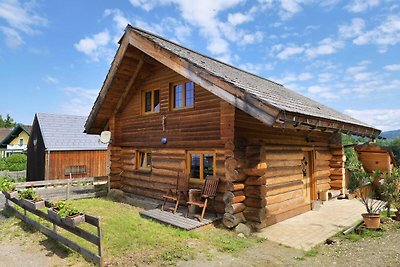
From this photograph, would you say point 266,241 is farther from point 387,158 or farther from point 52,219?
point 387,158

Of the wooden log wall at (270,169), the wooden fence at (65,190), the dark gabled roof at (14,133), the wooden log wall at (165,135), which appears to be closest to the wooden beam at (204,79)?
the wooden log wall at (165,135)

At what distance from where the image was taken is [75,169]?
71.2 ft

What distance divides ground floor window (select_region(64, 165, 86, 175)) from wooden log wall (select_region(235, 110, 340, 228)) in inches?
683

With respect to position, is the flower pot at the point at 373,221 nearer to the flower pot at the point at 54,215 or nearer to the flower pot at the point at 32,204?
the flower pot at the point at 54,215

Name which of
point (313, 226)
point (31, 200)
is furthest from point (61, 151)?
point (313, 226)

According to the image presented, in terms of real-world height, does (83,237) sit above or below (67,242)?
above

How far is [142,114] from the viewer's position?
11680mm

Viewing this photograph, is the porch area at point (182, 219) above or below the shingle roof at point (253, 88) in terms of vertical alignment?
below

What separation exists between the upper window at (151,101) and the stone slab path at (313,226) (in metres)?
6.20

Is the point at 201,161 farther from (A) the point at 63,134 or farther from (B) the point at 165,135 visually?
(A) the point at 63,134

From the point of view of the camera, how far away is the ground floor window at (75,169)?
21163 mm

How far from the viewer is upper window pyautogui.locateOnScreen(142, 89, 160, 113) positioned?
11223 mm

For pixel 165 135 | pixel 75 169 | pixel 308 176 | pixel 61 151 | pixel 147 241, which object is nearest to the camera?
pixel 147 241

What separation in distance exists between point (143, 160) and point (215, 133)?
454 centimetres
